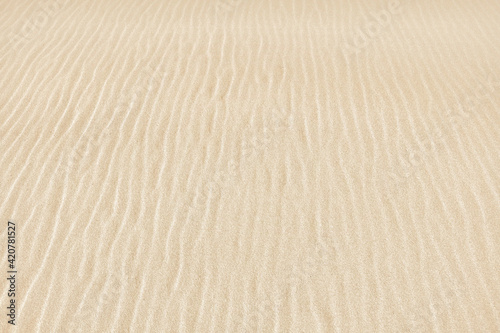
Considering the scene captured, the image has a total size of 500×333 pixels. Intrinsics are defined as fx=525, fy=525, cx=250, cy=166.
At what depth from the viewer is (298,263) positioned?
11.5 feet

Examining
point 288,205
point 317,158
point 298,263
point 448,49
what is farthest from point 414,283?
point 448,49

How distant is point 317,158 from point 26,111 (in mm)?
2759

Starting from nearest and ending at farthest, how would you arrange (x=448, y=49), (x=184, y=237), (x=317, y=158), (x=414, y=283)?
(x=414, y=283), (x=184, y=237), (x=317, y=158), (x=448, y=49)

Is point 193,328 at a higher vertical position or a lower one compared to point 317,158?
lower

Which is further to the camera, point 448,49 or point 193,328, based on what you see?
point 448,49

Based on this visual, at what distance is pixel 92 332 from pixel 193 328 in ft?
1.97

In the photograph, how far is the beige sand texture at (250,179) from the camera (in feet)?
10.8

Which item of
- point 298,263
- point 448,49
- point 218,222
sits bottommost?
point 298,263

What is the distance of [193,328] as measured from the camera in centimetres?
315

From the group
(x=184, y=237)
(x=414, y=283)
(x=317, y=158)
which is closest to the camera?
(x=414, y=283)

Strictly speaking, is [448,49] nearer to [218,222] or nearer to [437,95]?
[437,95]

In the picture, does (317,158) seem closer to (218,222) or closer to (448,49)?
(218,222)

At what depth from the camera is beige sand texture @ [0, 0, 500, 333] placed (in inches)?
129

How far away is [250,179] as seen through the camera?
4.16 metres
